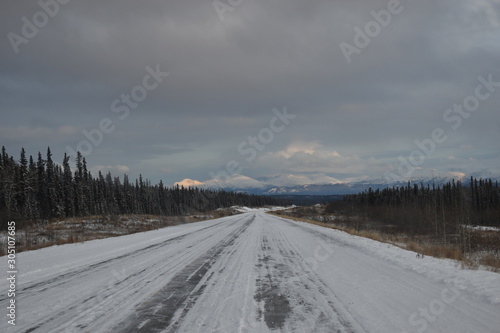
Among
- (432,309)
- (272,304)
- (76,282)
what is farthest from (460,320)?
(76,282)

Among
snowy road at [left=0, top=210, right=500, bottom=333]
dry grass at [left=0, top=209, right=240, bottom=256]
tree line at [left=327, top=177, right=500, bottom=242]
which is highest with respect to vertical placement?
snowy road at [left=0, top=210, right=500, bottom=333]

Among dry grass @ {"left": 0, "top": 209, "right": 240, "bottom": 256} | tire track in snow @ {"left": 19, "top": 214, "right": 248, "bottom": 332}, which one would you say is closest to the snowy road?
tire track in snow @ {"left": 19, "top": 214, "right": 248, "bottom": 332}

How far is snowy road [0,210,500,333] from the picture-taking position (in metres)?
4.00

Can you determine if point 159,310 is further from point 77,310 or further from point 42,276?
point 42,276

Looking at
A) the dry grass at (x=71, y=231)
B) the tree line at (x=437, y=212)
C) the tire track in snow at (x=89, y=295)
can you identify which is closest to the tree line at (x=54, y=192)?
the dry grass at (x=71, y=231)

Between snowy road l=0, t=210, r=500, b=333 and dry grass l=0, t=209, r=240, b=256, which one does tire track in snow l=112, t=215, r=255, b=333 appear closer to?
snowy road l=0, t=210, r=500, b=333

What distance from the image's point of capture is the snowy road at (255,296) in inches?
157

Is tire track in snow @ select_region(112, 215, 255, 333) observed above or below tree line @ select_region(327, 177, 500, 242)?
above

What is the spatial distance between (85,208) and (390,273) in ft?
244

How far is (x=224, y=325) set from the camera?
3.96 meters

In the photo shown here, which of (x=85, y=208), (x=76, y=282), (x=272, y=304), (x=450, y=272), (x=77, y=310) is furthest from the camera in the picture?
(x=85, y=208)

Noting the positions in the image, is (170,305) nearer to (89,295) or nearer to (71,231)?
(89,295)

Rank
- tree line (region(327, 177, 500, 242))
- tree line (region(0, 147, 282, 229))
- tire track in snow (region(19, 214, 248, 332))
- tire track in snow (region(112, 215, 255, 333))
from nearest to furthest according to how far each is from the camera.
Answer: tire track in snow (region(112, 215, 255, 333)) → tire track in snow (region(19, 214, 248, 332)) → tree line (region(327, 177, 500, 242)) → tree line (region(0, 147, 282, 229))

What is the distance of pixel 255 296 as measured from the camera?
5348 millimetres
